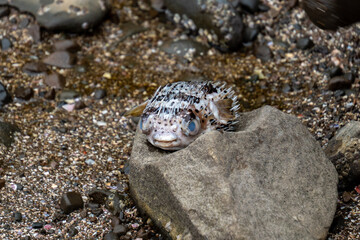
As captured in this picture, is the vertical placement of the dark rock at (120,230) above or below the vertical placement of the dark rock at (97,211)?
→ above

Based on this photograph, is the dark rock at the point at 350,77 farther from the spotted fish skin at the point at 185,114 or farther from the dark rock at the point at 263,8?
the spotted fish skin at the point at 185,114

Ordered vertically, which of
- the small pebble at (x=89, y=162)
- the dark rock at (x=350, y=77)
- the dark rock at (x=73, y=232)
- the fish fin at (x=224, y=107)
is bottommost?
the small pebble at (x=89, y=162)

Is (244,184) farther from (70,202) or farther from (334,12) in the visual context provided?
(70,202)

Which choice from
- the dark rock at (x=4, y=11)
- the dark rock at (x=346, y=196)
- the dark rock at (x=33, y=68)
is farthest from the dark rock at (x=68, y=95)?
the dark rock at (x=346, y=196)

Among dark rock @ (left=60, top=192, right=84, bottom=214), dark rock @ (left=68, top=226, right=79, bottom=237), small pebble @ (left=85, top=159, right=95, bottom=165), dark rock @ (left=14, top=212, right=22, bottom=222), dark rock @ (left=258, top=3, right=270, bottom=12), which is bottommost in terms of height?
dark rock @ (left=14, top=212, right=22, bottom=222)

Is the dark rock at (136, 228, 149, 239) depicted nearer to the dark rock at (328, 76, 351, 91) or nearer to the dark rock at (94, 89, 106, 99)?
the dark rock at (94, 89, 106, 99)

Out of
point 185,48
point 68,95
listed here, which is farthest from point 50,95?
point 185,48

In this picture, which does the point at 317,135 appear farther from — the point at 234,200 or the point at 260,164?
the point at 234,200

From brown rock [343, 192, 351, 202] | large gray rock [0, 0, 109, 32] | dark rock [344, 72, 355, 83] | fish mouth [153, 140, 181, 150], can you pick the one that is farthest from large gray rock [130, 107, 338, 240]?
large gray rock [0, 0, 109, 32]
